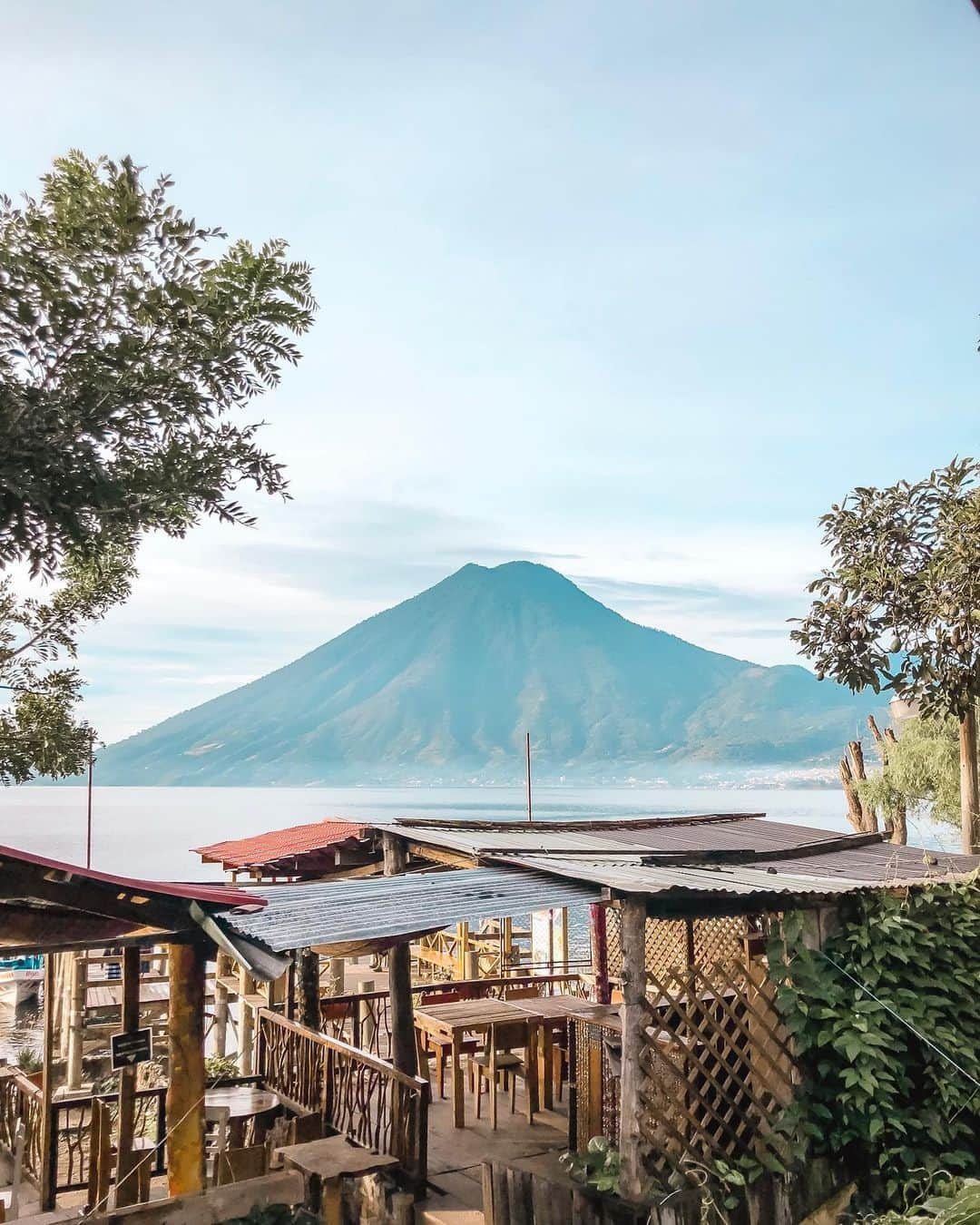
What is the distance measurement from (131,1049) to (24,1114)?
11.6 ft

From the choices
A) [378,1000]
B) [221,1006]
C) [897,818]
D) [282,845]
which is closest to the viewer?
[378,1000]

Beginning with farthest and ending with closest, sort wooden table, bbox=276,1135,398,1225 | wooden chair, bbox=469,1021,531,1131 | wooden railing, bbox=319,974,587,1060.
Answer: wooden railing, bbox=319,974,587,1060
wooden chair, bbox=469,1021,531,1131
wooden table, bbox=276,1135,398,1225

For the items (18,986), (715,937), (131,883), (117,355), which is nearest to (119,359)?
(117,355)

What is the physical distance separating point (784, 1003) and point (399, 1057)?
3.35 metres

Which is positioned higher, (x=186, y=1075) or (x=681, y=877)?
(x=681, y=877)

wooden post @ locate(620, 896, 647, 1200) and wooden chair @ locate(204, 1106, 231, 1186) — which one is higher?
wooden post @ locate(620, 896, 647, 1200)

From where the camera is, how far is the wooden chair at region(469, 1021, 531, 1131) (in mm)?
9164

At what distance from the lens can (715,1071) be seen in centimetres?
712

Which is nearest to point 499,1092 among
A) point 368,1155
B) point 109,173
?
point 368,1155

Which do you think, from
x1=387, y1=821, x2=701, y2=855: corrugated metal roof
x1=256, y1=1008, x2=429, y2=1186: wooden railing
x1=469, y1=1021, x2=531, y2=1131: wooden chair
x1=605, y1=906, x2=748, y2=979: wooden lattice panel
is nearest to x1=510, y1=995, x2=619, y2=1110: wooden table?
x1=469, y1=1021, x2=531, y2=1131: wooden chair

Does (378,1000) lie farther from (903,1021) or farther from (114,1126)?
(903,1021)

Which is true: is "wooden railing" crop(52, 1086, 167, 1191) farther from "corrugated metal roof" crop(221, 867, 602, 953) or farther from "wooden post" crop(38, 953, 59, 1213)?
"corrugated metal roof" crop(221, 867, 602, 953)

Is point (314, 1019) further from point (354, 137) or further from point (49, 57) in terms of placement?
point (49, 57)

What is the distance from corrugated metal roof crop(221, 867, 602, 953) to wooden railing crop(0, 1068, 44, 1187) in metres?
3.09
